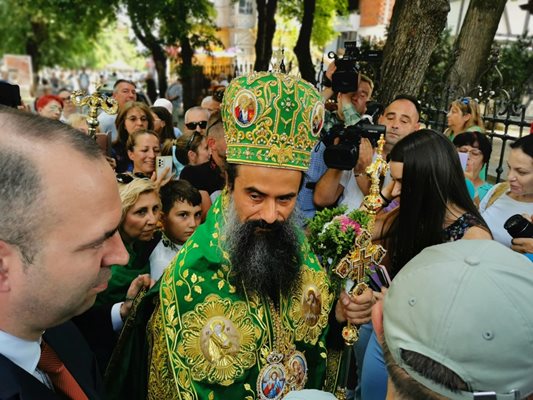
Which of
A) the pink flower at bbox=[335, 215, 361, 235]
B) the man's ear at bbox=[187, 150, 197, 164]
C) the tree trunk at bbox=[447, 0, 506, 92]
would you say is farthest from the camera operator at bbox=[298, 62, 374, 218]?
the tree trunk at bbox=[447, 0, 506, 92]

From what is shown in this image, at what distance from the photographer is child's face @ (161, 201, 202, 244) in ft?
11.2

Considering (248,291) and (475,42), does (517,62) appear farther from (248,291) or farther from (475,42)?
(248,291)

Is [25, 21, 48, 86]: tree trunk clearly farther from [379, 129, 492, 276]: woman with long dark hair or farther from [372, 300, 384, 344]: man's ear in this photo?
[372, 300, 384, 344]: man's ear

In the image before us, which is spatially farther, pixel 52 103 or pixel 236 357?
pixel 52 103

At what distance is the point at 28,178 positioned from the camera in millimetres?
1196

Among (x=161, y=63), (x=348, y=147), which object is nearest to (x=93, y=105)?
(x=348, y=147)

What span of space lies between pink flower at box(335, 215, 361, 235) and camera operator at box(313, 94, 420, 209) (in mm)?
1374

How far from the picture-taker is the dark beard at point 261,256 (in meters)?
2.25

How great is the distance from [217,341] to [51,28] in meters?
31.2

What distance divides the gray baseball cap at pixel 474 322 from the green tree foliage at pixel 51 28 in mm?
16229

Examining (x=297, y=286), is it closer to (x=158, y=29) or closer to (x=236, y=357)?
(x=236, y=357)

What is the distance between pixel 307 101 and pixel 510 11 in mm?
23827

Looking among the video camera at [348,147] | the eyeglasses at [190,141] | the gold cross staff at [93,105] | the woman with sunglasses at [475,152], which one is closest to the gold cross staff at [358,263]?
the video camera at [348,147]

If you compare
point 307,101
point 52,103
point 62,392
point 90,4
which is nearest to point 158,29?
point 90,4
